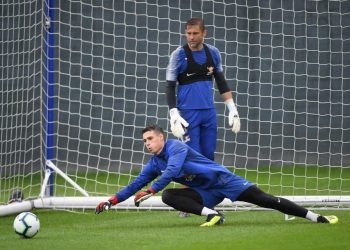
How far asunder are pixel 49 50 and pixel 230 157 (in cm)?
387

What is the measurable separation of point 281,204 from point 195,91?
154cm

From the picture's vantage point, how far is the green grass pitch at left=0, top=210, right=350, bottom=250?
7.54m

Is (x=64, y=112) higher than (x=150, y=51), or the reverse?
(x=150, y=51)

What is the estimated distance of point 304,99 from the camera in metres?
13.6

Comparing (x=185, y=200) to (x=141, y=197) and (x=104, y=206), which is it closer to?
(x=141, y=197)

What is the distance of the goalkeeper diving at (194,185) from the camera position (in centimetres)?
875

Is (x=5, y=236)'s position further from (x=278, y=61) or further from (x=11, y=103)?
(x=278, y=61)

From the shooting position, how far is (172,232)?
8461 millimetres

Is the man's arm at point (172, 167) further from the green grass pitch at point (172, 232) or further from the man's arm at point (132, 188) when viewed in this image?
the green grass pitch at point (172, 232)

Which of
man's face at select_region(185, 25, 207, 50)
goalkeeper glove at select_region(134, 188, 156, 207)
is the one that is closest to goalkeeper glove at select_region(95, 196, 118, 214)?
goalkeeper glove at select_region(134, 188, 156, 207)

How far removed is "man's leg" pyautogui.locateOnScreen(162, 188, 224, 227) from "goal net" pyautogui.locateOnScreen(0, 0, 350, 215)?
3517 millimetres

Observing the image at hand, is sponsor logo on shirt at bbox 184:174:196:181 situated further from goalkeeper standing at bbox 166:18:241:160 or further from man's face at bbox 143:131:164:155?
goalkeeper standing at bbox 166:18:241:160

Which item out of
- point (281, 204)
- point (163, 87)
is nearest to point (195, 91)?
point (281, 204)

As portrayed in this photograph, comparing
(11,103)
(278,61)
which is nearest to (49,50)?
(11,103)
